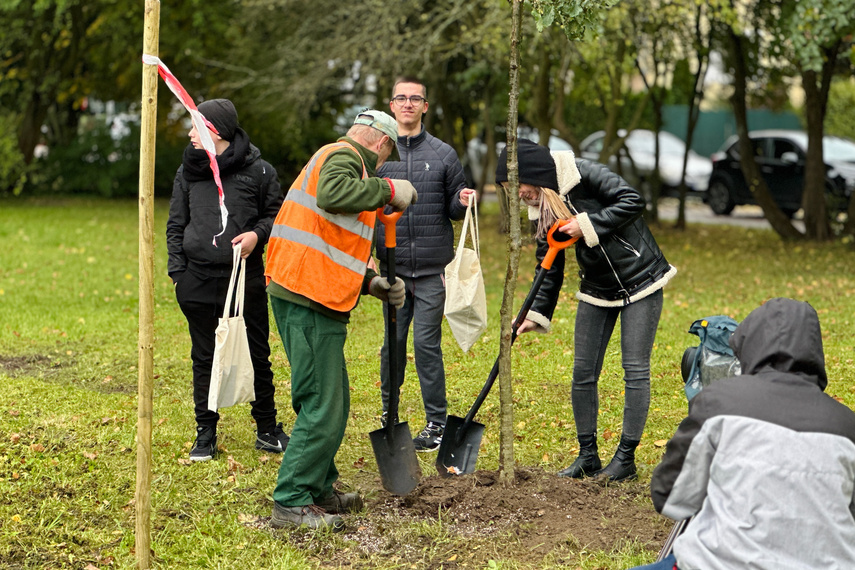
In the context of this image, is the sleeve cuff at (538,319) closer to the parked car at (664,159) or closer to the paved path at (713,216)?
the paved path at (713,216)

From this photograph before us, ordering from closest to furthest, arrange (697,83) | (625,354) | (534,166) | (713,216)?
1. (534,166)
2. (625,354)
3. (697,83)
4. (713,216)

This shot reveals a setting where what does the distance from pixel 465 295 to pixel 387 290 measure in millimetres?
680

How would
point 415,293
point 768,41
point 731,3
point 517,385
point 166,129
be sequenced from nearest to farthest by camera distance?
point 415,293
point 517,385
point 731,3
point 768,41
point 166,129

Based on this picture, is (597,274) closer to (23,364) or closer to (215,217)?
(215,217)

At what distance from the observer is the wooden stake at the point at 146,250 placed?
3.58 meters

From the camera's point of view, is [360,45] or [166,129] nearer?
[360,45]

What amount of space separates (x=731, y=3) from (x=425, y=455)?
1075 cm

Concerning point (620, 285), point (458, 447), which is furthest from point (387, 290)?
point (620, 285)

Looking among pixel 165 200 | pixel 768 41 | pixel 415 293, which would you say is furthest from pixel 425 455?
pixel 165 200

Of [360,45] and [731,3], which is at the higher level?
[731,3]

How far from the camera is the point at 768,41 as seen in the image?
1530 cm

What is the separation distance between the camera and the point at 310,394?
425cm

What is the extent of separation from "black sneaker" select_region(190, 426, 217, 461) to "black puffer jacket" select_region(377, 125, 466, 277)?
1.31 m

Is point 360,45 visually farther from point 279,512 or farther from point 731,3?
point 279,512
